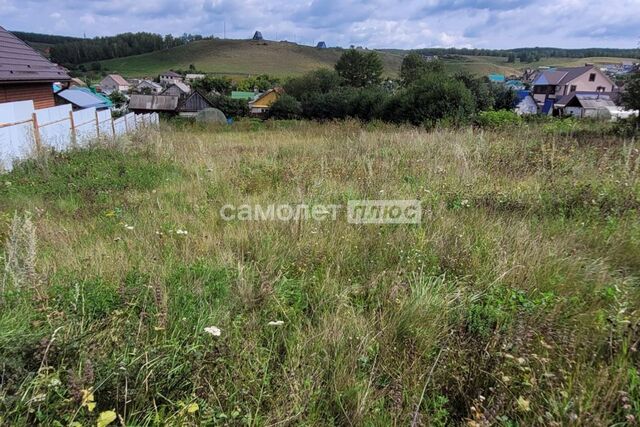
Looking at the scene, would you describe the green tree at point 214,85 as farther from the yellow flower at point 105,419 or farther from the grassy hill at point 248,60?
the yellow flower at point 105,419

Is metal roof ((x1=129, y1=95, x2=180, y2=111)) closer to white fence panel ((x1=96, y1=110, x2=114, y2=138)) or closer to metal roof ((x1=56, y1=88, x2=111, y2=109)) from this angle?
metal roof ((x1=56, y1=88, x2=111, y2=109))

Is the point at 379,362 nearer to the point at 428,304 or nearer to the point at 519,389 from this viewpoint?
the point at 428,304

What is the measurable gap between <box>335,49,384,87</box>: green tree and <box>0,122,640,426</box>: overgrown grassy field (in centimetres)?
6300

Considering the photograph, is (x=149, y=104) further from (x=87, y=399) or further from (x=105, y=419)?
(x=105, y=419)

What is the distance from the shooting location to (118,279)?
227 centimetres

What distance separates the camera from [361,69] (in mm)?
62406

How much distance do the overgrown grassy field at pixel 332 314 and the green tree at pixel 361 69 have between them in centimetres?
6300

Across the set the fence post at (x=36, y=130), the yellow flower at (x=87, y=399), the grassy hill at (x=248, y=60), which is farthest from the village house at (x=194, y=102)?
the grassy hill at (x=248, y=60)

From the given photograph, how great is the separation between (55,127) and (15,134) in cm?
Result: 190

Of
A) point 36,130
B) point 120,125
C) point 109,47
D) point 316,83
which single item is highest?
point 109,47

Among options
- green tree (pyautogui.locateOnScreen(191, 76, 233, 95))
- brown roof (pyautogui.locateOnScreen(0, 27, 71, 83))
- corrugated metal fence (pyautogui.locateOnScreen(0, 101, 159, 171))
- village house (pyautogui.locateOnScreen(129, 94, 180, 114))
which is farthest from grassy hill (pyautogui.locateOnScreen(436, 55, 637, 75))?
corrugated metal fence (pyautogui.locateOnScreen(0, 101, 159, 171))

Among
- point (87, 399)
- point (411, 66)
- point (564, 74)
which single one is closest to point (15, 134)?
point (87, 399)

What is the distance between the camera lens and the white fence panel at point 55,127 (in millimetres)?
8291

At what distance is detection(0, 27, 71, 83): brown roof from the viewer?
1145 centimetres
